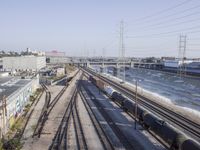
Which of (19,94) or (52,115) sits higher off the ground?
(19,94)

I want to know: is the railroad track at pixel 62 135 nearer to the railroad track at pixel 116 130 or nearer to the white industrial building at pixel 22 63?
the railroad track at pixel 116 130

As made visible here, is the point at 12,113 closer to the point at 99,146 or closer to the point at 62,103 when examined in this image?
the point at 99,146

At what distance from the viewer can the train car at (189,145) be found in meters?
23.0

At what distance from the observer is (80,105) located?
5297cm

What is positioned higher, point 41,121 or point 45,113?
point 41,121

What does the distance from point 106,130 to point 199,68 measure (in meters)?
140

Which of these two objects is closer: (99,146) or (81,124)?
(99,146)

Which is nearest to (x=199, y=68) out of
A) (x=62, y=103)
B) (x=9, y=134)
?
(x=62, y=103)

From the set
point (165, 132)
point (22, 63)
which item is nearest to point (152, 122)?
point (165, 132)

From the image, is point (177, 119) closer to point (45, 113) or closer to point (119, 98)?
point (119, 98)

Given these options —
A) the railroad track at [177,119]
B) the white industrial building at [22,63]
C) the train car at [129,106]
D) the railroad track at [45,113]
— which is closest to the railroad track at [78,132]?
the railroad track at [45,113]

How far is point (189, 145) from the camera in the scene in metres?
23.6

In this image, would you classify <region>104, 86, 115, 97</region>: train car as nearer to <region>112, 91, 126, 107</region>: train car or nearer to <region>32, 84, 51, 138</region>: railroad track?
<region>112, 91, 126, 107</region>: train car

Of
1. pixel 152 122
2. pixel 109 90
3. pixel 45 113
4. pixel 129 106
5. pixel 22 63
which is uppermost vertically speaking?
pixel 152 122
